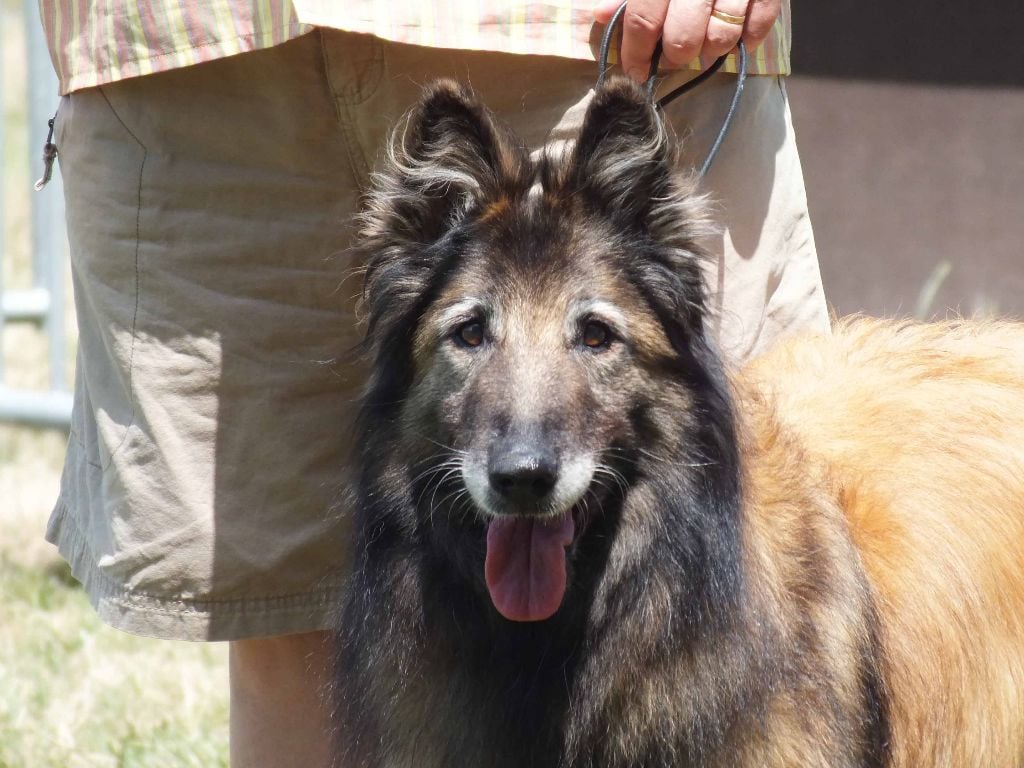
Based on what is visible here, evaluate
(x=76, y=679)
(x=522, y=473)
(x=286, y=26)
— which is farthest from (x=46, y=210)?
(x=522, y=473)

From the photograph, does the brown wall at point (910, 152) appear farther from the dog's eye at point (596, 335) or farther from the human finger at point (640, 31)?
the dog's eye at point (596, 335)

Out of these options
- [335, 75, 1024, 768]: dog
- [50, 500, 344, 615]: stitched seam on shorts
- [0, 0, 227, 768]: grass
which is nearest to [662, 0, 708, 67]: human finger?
[335, 75, 1024, 768]: dog

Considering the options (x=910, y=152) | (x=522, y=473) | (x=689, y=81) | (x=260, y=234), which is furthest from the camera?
(x=910, y=152)

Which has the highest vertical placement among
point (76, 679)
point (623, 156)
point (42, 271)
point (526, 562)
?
point (623, 156)

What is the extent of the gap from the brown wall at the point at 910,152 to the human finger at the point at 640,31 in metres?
4.09

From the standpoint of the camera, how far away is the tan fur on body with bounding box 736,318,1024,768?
9.72 feet

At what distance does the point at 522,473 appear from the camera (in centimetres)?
256

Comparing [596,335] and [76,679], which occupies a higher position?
[596,335]

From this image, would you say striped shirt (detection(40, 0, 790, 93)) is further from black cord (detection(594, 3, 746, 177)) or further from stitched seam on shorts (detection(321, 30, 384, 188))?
stitched seam on shorts (detection(321, 30, 384, 188))

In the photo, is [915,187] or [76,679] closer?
[76,679]

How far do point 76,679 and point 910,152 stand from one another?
4.82 metres

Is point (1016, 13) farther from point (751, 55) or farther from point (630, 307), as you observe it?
point (630, 307)

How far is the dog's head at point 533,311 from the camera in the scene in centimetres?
275

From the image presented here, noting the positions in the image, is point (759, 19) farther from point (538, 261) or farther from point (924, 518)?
point (924, 518)
